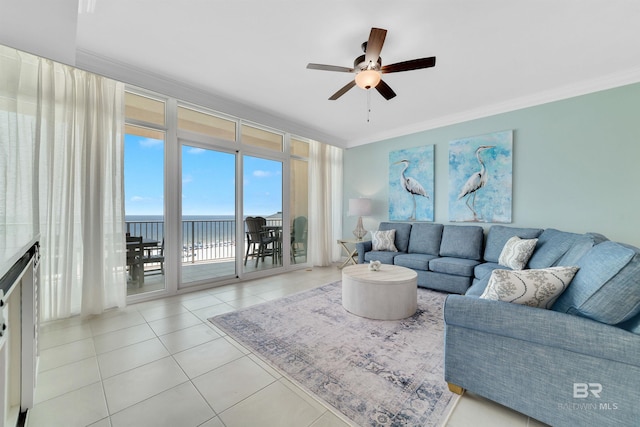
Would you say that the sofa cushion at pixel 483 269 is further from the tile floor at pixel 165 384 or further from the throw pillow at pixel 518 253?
the tile floor at pixel 165 384

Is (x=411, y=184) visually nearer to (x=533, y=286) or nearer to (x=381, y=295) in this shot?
(x=381, y=295)

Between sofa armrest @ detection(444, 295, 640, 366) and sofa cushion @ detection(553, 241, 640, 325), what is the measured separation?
0.19 ft

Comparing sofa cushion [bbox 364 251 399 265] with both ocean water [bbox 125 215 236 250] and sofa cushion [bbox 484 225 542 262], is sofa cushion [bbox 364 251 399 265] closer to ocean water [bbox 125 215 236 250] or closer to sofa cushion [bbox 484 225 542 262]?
sofa cushion [bbox 484 225 542 262]

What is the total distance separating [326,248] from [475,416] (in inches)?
Answer: 163

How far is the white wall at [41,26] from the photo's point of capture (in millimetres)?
1677

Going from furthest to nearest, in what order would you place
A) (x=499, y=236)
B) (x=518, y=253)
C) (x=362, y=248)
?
(x=362, y=248)
(x=499, y=236)
(x=518, y=253)

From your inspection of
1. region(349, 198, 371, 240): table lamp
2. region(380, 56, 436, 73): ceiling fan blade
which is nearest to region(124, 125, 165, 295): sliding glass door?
region(380, 56, 436, 73): ceiling fan blade

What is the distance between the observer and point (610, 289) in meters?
1.19

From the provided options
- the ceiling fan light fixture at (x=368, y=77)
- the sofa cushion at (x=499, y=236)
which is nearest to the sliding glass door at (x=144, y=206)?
the ceiling fan light fixture at (x=368, y=77)

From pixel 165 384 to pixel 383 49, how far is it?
10.9ft

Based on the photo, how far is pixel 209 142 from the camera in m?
3.76

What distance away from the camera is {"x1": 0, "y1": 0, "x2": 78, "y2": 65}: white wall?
1.68m

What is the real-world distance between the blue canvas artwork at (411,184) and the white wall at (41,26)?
447cm

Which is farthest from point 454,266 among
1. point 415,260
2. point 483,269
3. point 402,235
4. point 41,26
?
point 41,26
